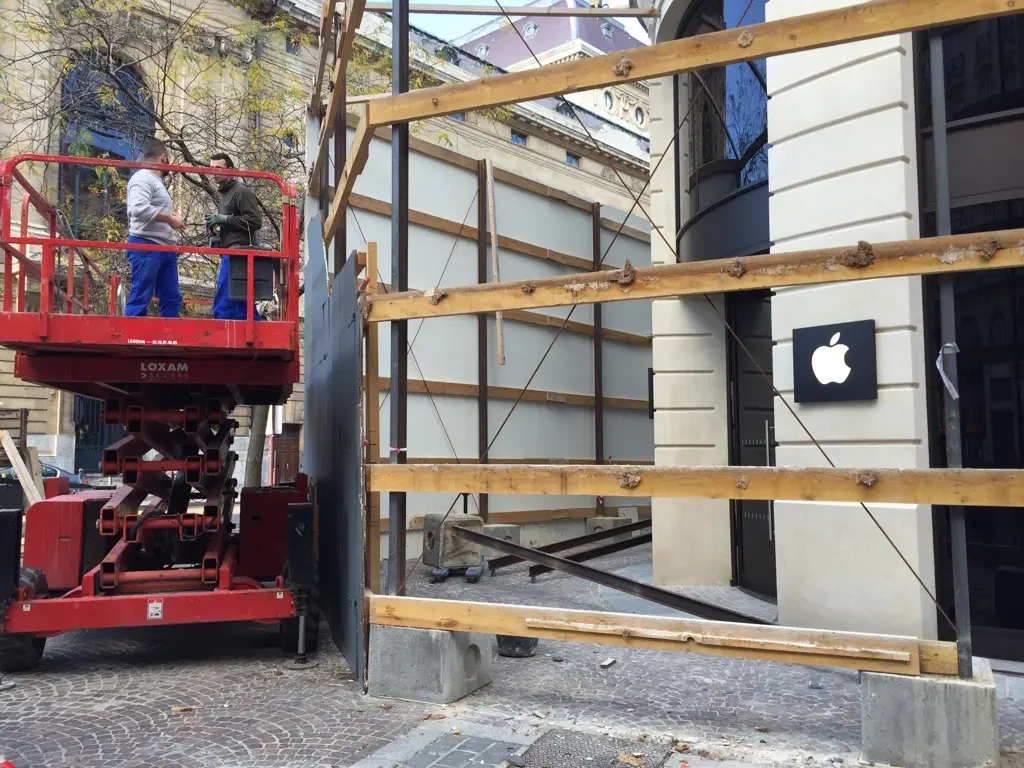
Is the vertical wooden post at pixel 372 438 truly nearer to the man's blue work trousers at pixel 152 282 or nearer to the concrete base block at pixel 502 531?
the man's blue work trousers at pixel 152 282

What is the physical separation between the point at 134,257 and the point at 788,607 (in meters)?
6.17

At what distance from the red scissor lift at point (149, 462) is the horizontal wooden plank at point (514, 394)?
131 inches

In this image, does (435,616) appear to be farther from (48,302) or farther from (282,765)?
(48,302)

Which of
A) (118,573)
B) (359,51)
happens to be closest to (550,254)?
(359,51)

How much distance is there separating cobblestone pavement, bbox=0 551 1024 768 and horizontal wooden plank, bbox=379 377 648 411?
4.48 metres

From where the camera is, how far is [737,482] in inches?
173

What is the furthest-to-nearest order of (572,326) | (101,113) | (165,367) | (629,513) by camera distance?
(629,513) < (572,326) < (101,113) < (165,367)

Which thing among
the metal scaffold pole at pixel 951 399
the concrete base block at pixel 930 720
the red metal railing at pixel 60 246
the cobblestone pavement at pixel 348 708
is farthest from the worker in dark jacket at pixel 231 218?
the concrete base block at pixel 930 720

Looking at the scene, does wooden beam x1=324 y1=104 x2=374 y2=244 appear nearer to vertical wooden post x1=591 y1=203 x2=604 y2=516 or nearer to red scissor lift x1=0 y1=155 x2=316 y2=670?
red scissor lift x1=0 y1=155 x2=316 y2=670

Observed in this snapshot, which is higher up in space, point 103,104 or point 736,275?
point 103,104

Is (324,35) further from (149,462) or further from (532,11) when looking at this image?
(149,462)

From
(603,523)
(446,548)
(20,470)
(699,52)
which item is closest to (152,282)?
(699,52)

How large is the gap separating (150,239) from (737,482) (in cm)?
507

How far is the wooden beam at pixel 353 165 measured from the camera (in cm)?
582
